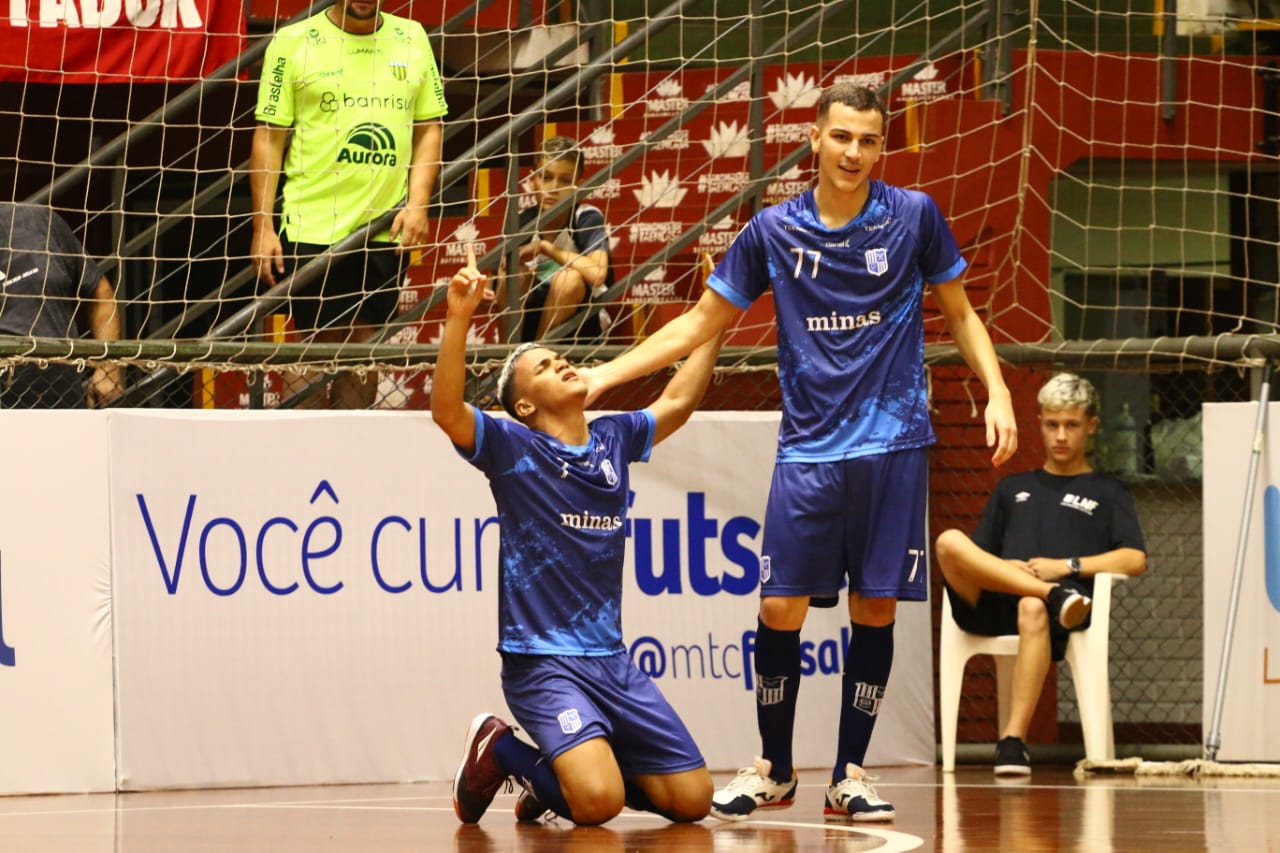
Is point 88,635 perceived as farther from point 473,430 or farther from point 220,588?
point 473,430

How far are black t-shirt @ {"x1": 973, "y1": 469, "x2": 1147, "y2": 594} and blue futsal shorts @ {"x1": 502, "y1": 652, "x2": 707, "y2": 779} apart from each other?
2568 mm

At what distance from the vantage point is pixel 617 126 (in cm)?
982

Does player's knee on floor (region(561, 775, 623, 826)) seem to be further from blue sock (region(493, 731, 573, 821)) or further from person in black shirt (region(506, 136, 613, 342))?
person in black shirt (region(506, 136, 613, 342))

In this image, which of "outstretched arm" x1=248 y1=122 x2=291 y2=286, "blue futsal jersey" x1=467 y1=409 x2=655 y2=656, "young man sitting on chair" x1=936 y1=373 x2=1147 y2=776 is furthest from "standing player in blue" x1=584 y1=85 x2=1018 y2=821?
"outstretched arm" x1=248 y1=122 x2=291 y2=286

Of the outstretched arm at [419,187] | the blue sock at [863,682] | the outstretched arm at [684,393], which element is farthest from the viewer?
the outstretched arm at [419,187]

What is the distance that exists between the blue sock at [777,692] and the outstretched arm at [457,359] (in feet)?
3.44

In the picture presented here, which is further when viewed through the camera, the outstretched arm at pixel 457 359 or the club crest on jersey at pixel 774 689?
the club crest on jersey at pixel 774 689

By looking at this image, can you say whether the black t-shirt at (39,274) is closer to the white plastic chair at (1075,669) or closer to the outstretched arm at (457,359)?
the outstretched arm at (457,359)

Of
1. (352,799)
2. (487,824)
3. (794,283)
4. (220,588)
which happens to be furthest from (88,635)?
(794,283)

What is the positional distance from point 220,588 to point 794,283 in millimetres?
2637

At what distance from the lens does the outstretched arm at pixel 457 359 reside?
5.07 m

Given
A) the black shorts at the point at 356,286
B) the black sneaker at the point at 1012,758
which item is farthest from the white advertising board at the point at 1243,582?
the black shorts at the point at 356,286

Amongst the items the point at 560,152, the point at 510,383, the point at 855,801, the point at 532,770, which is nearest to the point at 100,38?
the point at 560,152

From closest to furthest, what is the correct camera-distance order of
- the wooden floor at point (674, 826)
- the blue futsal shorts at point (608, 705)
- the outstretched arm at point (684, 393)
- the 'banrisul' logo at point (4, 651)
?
the wooden floor at point (674, 826), the blue futsal shorts at point (608, 705), the outstretched arm at point (684, 393), the 'banrisul' logo at point (4, 651)
